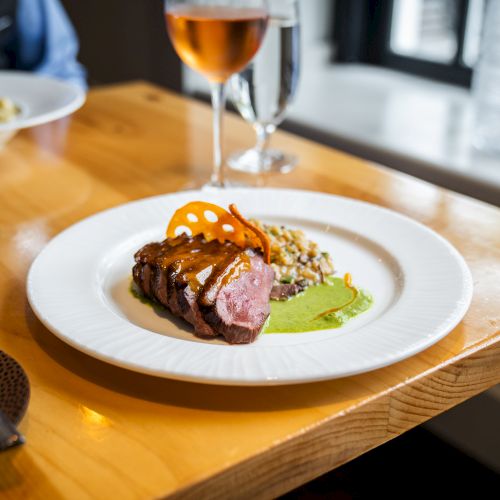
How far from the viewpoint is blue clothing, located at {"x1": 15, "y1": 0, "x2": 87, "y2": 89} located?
2559 millimetres

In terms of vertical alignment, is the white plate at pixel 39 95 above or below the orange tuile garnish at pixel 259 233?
below

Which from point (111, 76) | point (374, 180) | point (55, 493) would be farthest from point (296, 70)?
point (111, 76)

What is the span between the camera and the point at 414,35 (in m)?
2.89

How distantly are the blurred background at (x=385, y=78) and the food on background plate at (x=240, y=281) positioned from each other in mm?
851

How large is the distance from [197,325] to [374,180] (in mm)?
613

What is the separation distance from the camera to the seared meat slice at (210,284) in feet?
2.16

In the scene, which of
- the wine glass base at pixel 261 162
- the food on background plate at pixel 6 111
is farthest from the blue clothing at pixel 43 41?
the wine glass base at pixel 261 162

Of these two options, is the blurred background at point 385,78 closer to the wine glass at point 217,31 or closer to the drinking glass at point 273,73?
the drinking glass at point 273,73

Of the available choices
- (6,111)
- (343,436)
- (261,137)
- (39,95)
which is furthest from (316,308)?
(39,95)

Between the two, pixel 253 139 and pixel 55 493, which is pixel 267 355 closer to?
pixel 55 493

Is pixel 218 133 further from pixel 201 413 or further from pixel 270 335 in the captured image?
pixel 201 413

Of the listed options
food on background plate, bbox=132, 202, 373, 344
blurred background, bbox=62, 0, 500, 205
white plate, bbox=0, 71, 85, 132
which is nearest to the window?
blurred background, bbox=62, 0, 500, 205

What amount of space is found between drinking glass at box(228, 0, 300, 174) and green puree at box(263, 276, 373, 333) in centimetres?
48

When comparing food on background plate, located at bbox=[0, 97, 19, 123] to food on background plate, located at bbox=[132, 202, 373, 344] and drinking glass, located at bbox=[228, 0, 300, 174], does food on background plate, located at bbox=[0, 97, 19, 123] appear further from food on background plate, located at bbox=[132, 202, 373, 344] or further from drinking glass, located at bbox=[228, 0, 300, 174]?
food on background plate, located at bbox=[132, 202, 373, 344]
